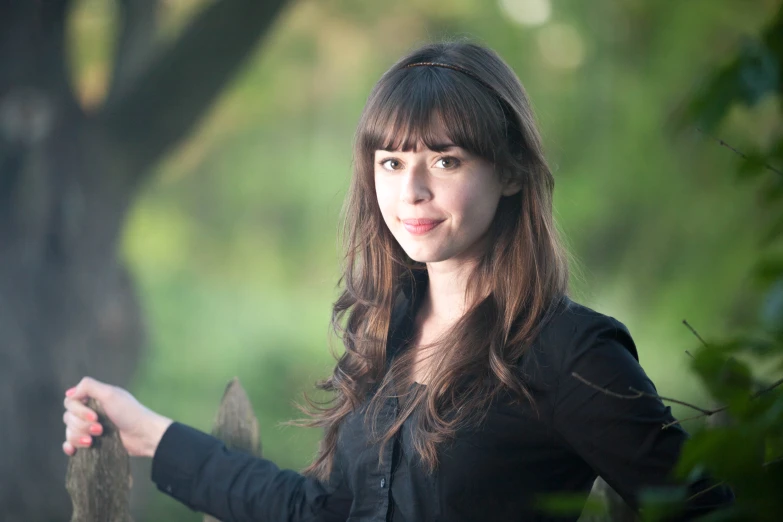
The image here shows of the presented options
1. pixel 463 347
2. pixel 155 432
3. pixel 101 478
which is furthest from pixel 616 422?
pixel 101 478

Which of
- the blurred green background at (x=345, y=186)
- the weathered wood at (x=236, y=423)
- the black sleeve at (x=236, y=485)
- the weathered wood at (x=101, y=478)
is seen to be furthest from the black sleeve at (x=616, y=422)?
the blurred green background at (x=345, y=186)

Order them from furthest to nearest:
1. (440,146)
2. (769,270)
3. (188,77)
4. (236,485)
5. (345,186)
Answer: (345,186)
(188,77)
(236,485)
(440,146)
(769,270)

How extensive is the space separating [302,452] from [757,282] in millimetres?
4355

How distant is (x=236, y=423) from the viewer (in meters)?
1.72

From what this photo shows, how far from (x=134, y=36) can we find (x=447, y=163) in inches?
129

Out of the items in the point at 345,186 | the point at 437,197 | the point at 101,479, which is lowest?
the point at 101,479

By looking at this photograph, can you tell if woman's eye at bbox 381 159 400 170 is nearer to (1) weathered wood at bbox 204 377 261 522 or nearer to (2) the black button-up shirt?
(2) the black button-up shirt

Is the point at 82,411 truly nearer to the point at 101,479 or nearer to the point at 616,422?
the point at 101,479

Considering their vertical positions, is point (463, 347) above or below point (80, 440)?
above

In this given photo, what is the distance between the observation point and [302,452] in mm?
4715

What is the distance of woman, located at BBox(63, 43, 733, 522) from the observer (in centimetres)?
119

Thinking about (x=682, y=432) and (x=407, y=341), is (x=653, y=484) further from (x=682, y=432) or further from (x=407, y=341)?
(x=407, y=341)

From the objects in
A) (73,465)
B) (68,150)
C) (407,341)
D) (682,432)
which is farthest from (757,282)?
(68,150)

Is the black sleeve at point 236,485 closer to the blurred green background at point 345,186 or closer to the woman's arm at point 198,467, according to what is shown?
Answer: the woman's arm at point 198,467
